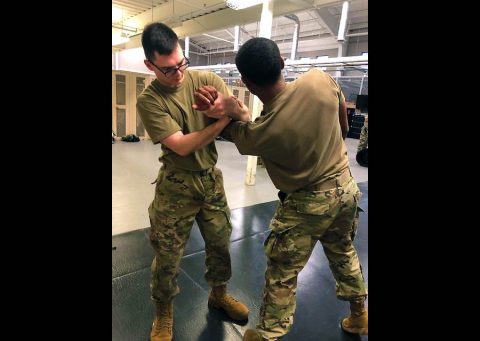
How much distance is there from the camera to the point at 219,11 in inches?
241

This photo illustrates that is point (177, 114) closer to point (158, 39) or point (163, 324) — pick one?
point (158, 39)

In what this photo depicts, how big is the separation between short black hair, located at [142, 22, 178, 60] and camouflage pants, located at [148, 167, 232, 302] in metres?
0.62

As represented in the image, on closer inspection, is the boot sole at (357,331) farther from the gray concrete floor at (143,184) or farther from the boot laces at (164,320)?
the gray concrete floor at (143,184)

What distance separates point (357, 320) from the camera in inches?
72.6

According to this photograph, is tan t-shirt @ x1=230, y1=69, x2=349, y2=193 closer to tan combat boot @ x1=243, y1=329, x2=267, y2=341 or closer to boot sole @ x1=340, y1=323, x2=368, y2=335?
tan combat boot @ x1=243, y1=329, x2=267, y2=341

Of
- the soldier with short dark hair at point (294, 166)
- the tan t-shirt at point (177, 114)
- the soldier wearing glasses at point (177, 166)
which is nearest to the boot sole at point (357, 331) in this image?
the soldier with short dark hair at point (294, 166)

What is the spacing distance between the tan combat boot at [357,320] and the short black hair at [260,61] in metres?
1.44

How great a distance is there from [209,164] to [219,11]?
5532 mm

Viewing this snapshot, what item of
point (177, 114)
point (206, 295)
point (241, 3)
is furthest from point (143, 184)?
point (177, 114)

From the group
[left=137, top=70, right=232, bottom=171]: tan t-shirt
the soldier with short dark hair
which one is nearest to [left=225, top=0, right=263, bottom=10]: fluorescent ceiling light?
[left=137, top=70, right=232, bottom=171]: tan t-shirt

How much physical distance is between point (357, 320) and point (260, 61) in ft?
5.43

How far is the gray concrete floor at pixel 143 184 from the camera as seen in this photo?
356cm

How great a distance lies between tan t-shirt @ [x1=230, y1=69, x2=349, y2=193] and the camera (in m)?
1.28
